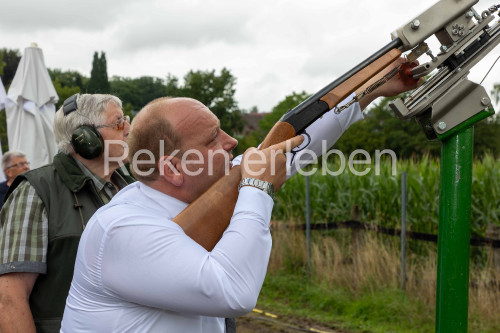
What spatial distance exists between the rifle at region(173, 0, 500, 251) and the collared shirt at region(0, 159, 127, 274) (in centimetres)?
97

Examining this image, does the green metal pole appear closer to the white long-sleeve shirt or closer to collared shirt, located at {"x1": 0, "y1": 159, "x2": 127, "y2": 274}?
the white long-sleeve shirt

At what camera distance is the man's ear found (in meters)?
1.79

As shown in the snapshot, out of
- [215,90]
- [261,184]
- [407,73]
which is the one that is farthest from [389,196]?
[215,90]

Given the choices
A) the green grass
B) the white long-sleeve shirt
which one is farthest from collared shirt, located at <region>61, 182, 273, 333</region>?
the green grass

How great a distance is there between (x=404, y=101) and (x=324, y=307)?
18.3 ft

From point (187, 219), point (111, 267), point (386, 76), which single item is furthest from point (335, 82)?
point (111, 267)

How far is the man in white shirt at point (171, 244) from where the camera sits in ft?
4.99

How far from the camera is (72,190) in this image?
8.16 feet

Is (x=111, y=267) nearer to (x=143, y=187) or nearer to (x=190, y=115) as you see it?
(x=143, y=187)

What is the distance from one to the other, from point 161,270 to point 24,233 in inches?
43.4

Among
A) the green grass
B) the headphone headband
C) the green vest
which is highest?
the headphone headband

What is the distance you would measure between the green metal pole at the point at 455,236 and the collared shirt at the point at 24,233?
1.72m

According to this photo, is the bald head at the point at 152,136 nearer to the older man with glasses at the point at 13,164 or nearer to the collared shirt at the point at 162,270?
the collared shirt at the point at 162,270

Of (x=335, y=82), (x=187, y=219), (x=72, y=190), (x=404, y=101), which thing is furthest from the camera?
(x=72, y=190)
